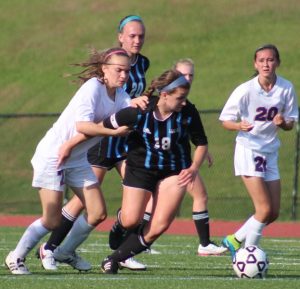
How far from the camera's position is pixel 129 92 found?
10719 mm

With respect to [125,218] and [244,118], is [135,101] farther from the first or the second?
[244,118]

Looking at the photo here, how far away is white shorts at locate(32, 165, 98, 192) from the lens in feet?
28.6

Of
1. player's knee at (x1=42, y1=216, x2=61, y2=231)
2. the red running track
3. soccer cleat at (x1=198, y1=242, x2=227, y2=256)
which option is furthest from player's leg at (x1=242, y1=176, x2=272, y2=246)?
the red running track

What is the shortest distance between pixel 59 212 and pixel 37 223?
8.7 inches

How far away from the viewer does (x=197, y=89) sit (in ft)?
97.2

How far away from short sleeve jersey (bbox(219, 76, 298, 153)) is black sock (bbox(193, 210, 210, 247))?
1.09 metres

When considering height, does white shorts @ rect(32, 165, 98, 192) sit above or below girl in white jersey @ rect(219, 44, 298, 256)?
below

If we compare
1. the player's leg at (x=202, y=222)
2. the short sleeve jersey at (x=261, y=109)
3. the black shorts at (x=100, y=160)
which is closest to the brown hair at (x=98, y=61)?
the black shorts at (x=100, y=160)

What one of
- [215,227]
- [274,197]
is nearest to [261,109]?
[274,197]

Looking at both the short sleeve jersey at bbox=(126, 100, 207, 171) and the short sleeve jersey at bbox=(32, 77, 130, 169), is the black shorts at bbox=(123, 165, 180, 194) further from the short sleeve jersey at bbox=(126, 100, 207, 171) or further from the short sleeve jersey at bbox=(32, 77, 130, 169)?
the short sleeve jersey at bbox=(32, 77, 130, 169)

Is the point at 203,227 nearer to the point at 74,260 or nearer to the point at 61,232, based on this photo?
the point at 61,232

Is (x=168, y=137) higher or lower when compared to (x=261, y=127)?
lower

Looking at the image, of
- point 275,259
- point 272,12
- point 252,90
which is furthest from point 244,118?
point 272,12

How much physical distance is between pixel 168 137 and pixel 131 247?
0.91 m
